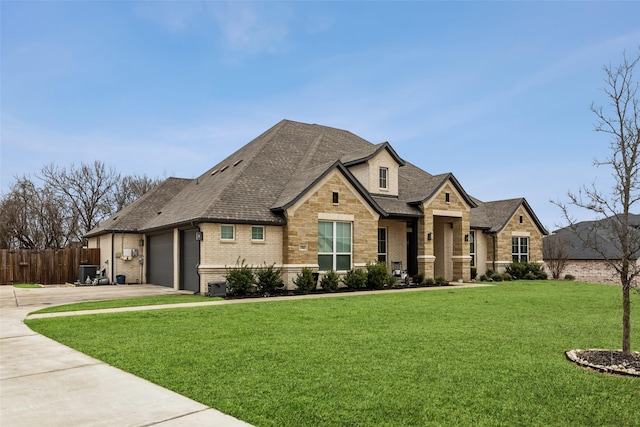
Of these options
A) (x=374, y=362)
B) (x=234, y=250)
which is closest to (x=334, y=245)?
(x=234, y=250)

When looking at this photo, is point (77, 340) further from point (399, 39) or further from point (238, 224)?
point (399, 39)

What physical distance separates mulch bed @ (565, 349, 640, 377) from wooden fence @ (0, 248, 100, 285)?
28.9 meters

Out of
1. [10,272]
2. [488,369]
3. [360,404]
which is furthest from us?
[10,272]

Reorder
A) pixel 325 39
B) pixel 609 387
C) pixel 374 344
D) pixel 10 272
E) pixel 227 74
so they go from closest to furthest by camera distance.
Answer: pixel 609 387
pixel 374 344
pixel 325 39
pixel 227 74
pixel 10 272

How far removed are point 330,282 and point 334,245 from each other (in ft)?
6.53

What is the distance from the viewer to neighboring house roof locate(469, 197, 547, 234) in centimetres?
2973

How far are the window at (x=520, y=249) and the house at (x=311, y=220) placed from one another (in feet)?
0.22

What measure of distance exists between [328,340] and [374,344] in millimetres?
917

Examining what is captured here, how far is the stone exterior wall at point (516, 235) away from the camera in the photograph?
29.9 m

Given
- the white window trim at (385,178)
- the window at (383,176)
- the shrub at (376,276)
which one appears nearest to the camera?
the shrub at (376,276)

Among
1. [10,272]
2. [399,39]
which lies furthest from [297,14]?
[10,272]

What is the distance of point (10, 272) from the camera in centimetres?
2797

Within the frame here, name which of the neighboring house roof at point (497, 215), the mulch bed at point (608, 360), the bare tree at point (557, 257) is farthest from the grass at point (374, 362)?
the bare tree at point (557, 257)

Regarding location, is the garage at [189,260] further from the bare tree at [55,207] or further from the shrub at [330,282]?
the bare tree at [55,207]
